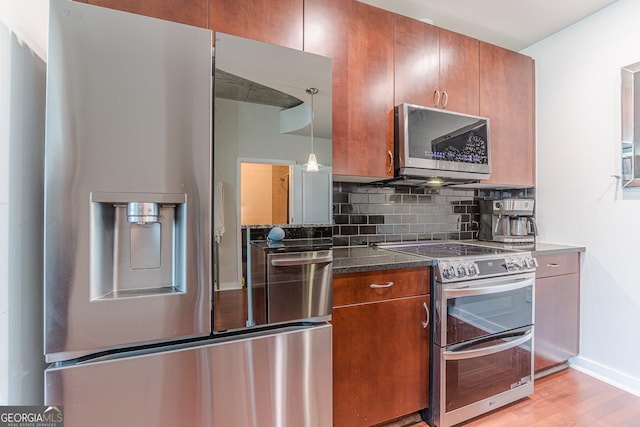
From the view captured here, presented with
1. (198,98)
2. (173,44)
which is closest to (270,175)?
(198,98)

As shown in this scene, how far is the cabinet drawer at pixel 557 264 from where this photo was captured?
80.5 inches

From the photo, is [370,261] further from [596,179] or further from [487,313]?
[596,179]

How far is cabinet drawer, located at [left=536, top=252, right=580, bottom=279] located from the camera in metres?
2.04

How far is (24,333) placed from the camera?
941mm

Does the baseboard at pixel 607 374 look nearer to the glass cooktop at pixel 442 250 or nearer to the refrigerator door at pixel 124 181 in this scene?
the glass cooktop at pixel 442 250

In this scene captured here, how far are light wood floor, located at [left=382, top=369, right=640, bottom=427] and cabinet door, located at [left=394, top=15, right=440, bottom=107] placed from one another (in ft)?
6.54

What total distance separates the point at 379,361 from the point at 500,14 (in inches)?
98.3

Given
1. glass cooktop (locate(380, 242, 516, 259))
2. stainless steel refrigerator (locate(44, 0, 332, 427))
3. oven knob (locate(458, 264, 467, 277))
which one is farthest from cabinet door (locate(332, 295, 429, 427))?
stainless steel refrigerator (locate(44, 0, 332, 427))

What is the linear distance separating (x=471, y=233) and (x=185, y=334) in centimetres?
246

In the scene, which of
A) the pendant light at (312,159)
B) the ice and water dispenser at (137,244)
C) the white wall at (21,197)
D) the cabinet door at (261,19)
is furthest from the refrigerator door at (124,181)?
the cabinet door at (261,19)

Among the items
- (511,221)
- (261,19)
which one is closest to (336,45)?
(261,19)

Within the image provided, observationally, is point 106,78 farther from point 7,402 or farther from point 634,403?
point 634,403

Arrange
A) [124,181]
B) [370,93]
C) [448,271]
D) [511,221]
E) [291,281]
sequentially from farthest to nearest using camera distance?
[511,221] < [370,93] < [448,271] < [291,281] < [124,181]

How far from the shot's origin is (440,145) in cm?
198
